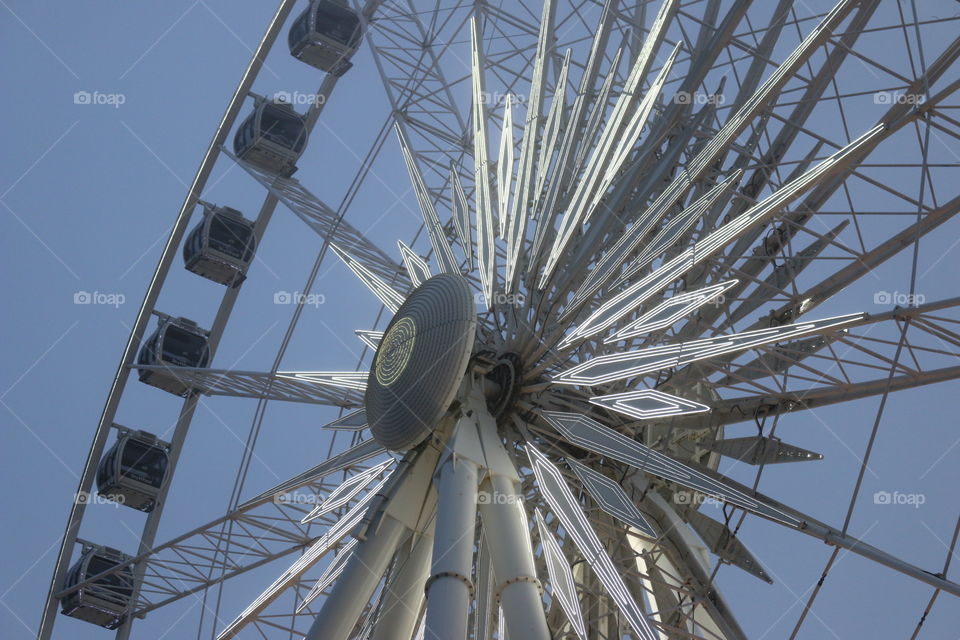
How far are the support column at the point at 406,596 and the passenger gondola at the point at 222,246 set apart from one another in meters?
12.8

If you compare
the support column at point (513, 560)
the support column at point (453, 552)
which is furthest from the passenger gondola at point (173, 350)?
the support column at point (513, 560)

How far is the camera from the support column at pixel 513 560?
1408 centimetres

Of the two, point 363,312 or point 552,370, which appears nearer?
point 552,370

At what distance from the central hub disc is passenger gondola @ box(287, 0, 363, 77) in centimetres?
1193

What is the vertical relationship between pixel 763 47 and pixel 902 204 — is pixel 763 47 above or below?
below

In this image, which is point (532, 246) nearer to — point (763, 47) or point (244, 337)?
point (763, 47)

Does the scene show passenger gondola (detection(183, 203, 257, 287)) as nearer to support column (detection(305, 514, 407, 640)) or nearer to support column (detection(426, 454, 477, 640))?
support column (detection(305, 514, 407, 640))

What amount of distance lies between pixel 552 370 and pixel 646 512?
92.8 inches

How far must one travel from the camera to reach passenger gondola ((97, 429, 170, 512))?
2705 centimetres

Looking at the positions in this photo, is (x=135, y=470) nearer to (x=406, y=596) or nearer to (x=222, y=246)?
(x=222, y=246)

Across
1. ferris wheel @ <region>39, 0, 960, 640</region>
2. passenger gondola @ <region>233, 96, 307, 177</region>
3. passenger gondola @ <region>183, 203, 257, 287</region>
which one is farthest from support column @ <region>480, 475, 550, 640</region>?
passenger gondola @ <region>183, 203, 257, 287</region>

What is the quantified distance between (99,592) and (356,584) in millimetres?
11838

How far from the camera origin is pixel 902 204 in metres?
65.1

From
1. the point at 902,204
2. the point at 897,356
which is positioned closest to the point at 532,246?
the point at 897,356
